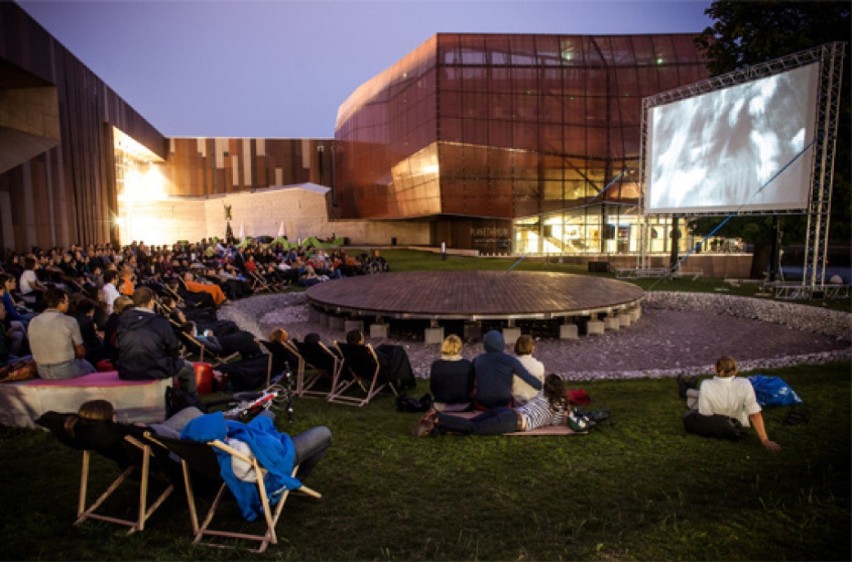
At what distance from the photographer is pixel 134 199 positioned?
3778 cm

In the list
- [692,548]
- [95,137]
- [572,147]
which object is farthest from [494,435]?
[572,147]

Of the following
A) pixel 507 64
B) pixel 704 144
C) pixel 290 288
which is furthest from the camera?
pixel 507 64

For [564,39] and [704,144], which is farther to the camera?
[564,39]

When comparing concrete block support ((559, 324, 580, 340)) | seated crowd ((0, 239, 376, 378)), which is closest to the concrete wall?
seated crowd ((0, 239, 376, 378))

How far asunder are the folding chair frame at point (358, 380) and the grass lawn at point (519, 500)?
2.79 feet

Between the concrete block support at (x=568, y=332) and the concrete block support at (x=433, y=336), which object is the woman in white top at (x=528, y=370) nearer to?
the concrete block support at (x=433, y=336)

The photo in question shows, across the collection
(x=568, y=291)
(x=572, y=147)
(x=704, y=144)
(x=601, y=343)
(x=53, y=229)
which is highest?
(x=572, y=147)

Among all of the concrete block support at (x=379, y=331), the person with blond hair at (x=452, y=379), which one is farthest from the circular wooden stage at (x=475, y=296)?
the person with blond hair at (x=452, y=379)

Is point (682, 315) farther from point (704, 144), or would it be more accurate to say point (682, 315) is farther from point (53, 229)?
point (53, 229)

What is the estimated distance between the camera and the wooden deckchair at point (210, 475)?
121 inches

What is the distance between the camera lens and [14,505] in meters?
3.62

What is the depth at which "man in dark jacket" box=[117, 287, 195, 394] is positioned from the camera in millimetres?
4902

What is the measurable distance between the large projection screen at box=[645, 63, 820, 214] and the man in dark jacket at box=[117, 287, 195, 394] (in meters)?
15.0

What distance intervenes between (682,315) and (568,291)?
11.1ft
